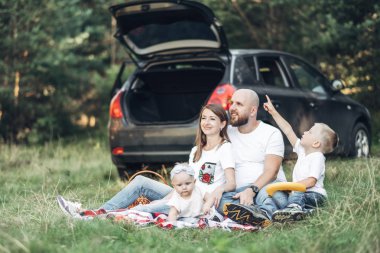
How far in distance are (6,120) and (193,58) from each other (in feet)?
23.7

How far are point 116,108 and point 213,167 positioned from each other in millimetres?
2859

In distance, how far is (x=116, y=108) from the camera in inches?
318

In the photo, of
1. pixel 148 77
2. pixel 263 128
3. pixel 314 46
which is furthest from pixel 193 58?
pixel 314 46

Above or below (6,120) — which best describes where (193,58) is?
above

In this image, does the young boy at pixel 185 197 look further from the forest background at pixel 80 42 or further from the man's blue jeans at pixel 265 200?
the forest background at pixel 80 42

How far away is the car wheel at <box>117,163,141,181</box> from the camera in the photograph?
318 inches

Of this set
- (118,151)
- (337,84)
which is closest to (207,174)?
(118,151)

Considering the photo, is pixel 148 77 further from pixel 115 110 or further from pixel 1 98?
pixel 1 98

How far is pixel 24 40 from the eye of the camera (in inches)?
529

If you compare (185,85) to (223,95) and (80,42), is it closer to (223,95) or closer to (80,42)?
(223,95)

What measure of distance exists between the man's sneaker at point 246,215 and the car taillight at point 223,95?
85.0 inches

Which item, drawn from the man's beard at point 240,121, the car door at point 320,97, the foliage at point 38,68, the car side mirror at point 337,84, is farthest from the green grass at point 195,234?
the foliage at point 38,68

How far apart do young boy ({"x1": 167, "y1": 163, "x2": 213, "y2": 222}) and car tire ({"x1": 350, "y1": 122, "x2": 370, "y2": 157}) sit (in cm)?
452

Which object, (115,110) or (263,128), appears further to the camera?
(115,110)
